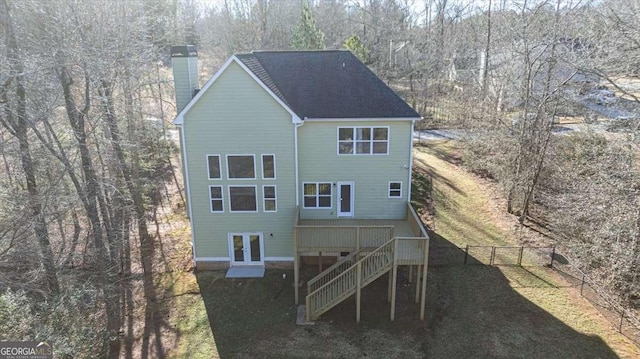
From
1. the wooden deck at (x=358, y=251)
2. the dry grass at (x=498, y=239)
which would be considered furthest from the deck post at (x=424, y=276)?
the dry grass at (x=498, y=239)

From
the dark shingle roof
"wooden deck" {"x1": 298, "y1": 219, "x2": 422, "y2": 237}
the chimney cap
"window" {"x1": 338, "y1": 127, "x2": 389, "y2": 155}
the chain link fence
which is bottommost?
the chain link fence

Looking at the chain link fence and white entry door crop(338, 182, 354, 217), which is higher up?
white entry door crop(338, 182, 354, 217)

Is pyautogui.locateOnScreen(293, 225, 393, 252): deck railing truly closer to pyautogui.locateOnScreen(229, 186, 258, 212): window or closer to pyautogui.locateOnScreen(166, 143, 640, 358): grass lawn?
pyautogui.locateOnScreen(166, 143, 640, 358): grass lawn

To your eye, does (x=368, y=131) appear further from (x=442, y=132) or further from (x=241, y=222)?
(x=442, y=132)

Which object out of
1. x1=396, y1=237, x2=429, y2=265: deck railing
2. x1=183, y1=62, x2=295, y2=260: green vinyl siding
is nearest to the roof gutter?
x1=183, y1=62, x2=295, y2=260: green vinyl siding

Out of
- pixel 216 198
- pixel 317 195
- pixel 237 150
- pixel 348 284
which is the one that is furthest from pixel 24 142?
pixel 348 284

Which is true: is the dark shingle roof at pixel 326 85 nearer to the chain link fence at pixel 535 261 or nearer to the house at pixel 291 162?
the house at pixel 291 162
